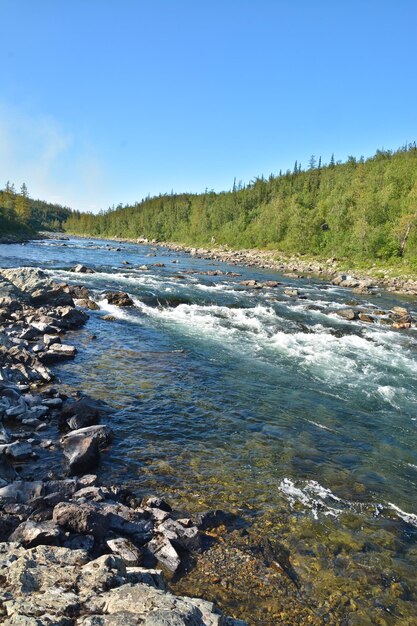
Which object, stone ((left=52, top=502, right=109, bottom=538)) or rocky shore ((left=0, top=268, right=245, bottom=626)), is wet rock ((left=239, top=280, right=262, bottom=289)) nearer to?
rocky shore ((left=0, top=268, right=245, bottom=626))

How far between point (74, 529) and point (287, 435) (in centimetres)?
730

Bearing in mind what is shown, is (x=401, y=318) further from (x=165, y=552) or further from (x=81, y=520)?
(x=81, y=520)

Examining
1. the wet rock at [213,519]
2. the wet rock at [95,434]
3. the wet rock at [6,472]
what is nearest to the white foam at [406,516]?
the wet rock at [213,519]

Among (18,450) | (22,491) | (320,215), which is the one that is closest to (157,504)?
(22,491)

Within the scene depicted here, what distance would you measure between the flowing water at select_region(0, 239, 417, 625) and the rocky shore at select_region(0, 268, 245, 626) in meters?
0.84

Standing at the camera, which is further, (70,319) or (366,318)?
(366,318)

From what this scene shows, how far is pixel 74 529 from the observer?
6.96 m

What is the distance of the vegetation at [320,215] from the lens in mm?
73812

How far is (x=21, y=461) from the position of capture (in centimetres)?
974

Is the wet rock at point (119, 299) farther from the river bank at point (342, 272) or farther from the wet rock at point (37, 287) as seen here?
the river bank at point (342, 272)

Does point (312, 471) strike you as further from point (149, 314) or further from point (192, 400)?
point (149, 314)

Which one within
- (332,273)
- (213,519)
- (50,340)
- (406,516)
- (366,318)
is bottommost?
(406,516)

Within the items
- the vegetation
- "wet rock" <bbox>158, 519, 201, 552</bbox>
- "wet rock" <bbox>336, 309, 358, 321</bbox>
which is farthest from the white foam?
the vegetation

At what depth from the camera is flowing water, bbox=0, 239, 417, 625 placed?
7586 millimetres
